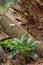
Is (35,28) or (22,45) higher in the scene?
(35,28)

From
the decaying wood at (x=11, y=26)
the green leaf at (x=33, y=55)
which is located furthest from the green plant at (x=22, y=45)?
the decaying wood at (x=11, y=26)

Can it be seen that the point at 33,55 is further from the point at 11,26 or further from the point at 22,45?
the point at 11,26

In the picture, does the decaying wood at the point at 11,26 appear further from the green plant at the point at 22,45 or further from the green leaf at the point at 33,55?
the green leaf at the point at 33,55

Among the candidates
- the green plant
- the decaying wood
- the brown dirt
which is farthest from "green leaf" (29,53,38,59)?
the brown dirt

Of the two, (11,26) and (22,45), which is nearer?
(22,45)

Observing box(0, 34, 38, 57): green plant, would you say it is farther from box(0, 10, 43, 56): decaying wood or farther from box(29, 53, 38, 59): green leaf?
box(0, 10, 43, 56): decaying wood

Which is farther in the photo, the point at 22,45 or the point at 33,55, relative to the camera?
the point at 33,55

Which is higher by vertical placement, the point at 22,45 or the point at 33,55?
the point at 22,45

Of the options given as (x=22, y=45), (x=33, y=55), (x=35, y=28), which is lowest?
(x=33, y=55)

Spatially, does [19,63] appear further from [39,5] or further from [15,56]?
[39,5]

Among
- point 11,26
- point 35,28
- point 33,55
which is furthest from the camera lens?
point 35,28

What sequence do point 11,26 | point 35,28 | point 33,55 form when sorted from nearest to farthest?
point 33,55
point 11,26
point 35,28

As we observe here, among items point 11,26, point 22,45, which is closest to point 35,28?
point 11,26
